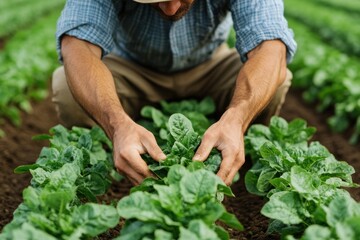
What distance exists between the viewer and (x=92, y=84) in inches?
117

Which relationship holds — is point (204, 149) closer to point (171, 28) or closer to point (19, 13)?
point (171, 28)

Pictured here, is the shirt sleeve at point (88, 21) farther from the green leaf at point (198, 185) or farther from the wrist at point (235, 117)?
the green leaf at point (198, 185)

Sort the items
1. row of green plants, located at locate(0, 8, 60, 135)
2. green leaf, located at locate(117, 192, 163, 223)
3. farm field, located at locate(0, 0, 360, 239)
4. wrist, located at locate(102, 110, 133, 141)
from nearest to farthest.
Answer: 1. green leaf, located at locate(117, 192, 163, 223)
2. wrist, located at locate(102, 110, 133, 141)
3. farm field, located at locate(0, 0, 360, 239)
4. row of green plants, located at locate(0, 8, 60, 135)

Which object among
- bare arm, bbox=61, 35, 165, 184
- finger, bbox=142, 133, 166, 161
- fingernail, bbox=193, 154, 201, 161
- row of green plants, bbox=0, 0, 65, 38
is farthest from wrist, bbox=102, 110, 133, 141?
row of green plants, bbox=0, 0, 65, 38

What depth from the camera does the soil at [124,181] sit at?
10.4 feet

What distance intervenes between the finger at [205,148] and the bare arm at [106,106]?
176 mm

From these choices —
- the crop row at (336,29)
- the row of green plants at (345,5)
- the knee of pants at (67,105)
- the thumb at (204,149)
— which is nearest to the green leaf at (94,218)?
the thumb at (204,149)

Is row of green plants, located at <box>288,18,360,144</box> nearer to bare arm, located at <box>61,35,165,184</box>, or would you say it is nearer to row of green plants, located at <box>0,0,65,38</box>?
bare arm, located at <box>61,35,165,184</box>

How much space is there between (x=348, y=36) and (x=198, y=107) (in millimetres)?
5264

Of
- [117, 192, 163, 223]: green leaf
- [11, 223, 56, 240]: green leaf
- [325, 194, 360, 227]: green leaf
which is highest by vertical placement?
[11, 223, 56, 240]: green leaf

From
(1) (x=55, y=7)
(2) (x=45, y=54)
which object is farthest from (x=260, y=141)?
(1) (x=55, y=7)

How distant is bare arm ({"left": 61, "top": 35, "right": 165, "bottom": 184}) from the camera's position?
2.51 metres

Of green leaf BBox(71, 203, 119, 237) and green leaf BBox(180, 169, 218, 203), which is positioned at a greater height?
green leaf BBox(180, 169, 218, 203)

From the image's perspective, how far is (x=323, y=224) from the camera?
2.30 metres
